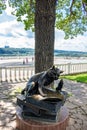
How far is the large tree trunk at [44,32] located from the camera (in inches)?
215

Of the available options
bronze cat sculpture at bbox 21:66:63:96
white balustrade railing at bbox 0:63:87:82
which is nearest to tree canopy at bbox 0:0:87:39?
white balustrade railing at bbox 0:63:87:82

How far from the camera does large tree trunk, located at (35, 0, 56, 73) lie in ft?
18.0

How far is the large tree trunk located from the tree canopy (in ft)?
8.26

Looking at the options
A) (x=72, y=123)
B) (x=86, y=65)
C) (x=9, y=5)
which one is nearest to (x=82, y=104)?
(x=72, y=123)

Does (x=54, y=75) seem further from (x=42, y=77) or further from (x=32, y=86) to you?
(x=32, y=86)

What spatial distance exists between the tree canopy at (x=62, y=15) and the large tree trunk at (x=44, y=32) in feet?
8.26

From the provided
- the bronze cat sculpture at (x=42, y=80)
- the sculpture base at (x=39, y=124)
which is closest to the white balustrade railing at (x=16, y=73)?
the sculpture base at (x=39, y=124)

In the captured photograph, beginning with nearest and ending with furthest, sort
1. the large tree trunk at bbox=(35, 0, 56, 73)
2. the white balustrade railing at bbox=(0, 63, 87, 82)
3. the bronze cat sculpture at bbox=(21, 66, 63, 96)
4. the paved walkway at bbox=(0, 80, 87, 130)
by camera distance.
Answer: the bronze cat sculpture at bbox=(21, 66, 63, 96)
the paved walkway at bbox=(0, 80, 87, 130)
the large tree trunk at bbox=(35, 0, 56, 73)
the white balustrade railing at bbox=(0, 63, 87, 82)

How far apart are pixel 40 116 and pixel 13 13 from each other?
24.8 ft

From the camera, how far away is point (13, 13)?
10.1m

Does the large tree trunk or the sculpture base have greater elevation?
the large tree trunk

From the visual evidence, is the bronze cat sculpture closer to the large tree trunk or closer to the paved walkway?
the paved walkway

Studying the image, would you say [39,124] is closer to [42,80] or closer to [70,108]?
[42,80]

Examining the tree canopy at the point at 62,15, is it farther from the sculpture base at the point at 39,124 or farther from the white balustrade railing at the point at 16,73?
the sculpture base at the point at 39,124
